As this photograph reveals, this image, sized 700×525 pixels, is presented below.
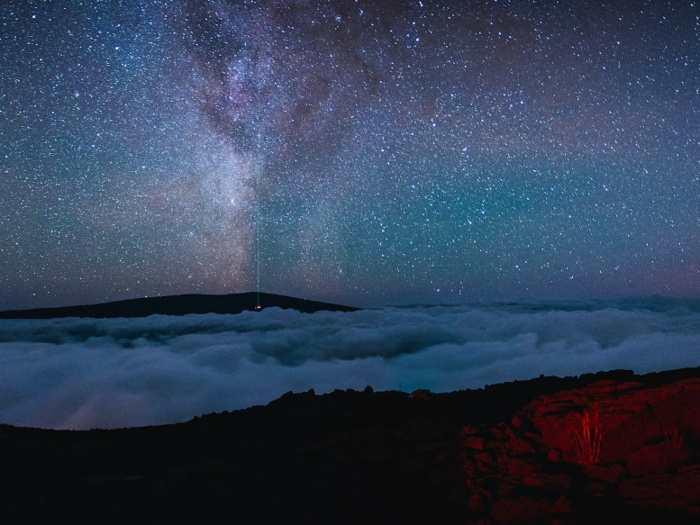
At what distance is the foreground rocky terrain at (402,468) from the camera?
190 inches

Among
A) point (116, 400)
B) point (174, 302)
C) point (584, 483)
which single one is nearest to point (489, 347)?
point (116, 400)

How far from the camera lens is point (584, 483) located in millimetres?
5160

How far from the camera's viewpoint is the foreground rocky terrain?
484cm

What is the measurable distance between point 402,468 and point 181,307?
135590mm

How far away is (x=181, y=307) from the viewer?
425 feet

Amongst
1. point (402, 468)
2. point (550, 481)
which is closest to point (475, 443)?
point (402, 468)

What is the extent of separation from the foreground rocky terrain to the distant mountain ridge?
117m

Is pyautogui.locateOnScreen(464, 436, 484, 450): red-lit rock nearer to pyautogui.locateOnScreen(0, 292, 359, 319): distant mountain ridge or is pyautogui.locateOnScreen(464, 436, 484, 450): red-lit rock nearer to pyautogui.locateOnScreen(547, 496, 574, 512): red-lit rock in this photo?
pyautogui.locateOnScreen(547, 496, 574, 512): red-lit rock

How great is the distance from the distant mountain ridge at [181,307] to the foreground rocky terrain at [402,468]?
4613 inches

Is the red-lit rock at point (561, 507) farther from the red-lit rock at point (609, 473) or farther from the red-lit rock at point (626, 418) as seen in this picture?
the red-lit rock at point (626, 418)

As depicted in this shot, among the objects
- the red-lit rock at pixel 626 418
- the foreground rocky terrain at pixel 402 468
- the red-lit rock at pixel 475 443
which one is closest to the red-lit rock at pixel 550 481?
the foreground rocky terrain at pixel 402 468

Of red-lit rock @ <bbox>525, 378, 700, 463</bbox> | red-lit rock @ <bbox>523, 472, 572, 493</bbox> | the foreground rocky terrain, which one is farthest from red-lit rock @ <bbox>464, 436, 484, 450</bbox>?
red-lit rock @ <bbox>523, 472, 572, 493</bbox>

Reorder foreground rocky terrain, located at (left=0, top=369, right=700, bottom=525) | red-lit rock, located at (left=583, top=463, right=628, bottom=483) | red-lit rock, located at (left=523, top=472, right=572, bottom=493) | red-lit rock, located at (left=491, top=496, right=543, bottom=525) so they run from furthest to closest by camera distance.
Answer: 1. red-lit rock, located at (left=583, top=463, right=628, bottom=483)
2. red-lit rock, located at (left=523, top=472, right=572, bottom=493)
3. foreground rocky terrain, located at (left=0, top=369, right=700, bottom=525)
4. red-lit rock, located at (left=491, top=496, right=543, bottom=525)

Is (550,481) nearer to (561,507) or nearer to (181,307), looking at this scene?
(561,507)
